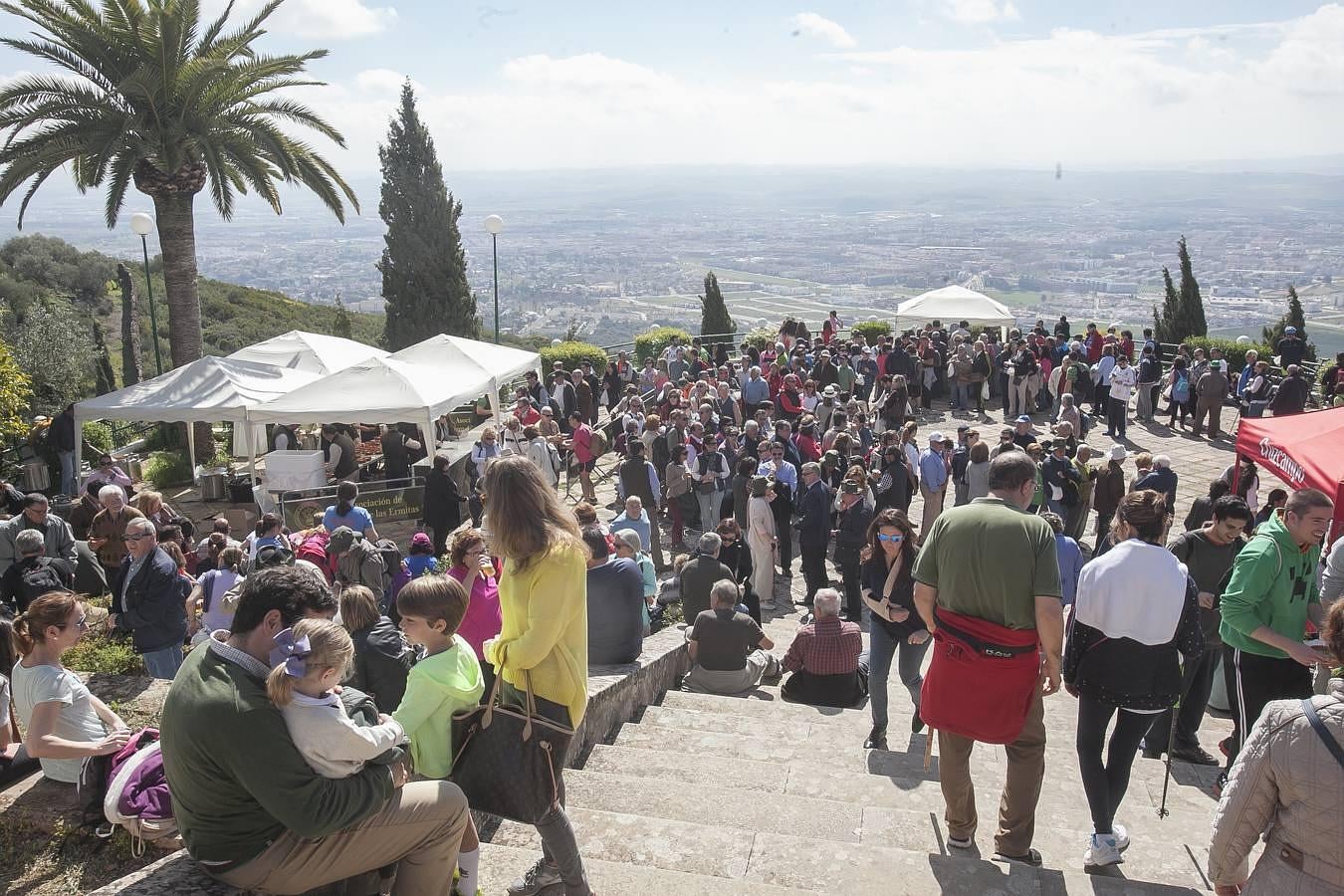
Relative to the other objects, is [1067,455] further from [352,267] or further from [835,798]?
[352,267]

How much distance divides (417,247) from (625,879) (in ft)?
81.7

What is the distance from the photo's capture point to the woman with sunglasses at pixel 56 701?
3797mm

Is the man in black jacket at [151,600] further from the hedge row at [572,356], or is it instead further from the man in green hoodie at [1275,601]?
the hedge row at [572,356]

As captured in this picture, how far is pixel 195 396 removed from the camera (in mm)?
12508

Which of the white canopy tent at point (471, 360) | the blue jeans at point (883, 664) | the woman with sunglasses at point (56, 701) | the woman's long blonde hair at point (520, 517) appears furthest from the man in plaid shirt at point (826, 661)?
the white canopy tent at point (471, 360)

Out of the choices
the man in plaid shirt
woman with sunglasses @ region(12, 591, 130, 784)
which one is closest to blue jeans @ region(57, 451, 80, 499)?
woman with sunglasses @ region(12, 591, 130, 784)

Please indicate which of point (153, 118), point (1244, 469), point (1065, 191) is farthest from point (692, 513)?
point (1065, 191)

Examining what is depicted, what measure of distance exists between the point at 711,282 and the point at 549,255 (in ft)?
282

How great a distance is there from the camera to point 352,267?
Result: 84.6 metres

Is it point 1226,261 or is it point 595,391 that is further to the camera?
point 1226,261

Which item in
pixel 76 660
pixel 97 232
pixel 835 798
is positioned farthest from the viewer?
pixel 97 232

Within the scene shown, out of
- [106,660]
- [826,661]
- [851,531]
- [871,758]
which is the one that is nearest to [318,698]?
[871,758]

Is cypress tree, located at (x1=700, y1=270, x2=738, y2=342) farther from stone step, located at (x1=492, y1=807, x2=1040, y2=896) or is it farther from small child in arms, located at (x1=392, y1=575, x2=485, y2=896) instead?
small child in arms, located at (x1=392, y1=575, x2=485, y2=896)

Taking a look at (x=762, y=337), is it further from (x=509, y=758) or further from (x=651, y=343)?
(x=509, y=758)
